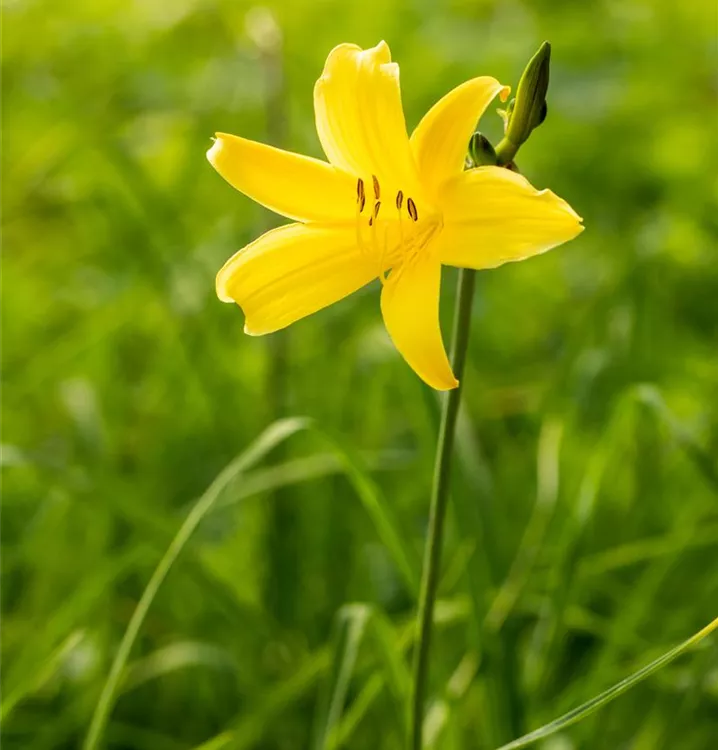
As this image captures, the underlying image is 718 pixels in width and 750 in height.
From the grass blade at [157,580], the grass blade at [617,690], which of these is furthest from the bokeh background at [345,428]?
the grass blade at [617,690]

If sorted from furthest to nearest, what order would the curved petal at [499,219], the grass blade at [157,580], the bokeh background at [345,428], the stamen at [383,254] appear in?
the bokeh background at [345,428] → the grass blade at [157,580] → the stamen at [383,254] → the curved petal at [499,219]

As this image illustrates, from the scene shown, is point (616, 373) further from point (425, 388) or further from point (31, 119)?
point (31, 119)

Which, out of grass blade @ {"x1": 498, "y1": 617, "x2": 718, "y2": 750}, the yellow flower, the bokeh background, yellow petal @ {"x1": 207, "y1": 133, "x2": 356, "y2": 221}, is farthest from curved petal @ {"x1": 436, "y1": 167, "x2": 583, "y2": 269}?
the bokeh background

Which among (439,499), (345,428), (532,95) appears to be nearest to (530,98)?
(532,95)

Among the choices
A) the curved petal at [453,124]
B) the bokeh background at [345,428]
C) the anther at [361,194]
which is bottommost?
the bokeh background at [345,428]

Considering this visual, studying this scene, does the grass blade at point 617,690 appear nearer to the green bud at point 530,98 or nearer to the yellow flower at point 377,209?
the yellow flower at point 377,209

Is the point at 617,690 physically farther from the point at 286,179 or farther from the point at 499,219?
the point at 286,179

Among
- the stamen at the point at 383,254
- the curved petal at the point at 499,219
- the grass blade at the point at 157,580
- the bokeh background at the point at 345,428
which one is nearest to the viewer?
the curved petal at the point at 499,219

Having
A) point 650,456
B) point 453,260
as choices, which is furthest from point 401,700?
point 650,456
